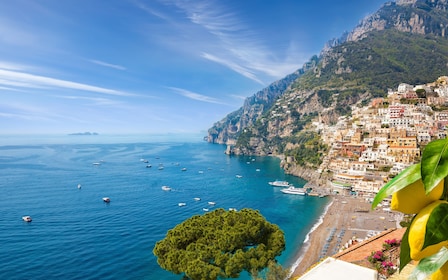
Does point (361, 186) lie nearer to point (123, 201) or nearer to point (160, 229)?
point (160, 229)

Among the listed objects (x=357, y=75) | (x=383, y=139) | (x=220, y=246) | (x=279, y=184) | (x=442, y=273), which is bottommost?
(x=279, y=184)

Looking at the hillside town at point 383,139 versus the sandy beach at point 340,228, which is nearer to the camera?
the sandy beach at point 340,228

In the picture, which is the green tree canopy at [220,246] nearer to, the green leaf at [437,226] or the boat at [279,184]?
the green leaf at [437,226]

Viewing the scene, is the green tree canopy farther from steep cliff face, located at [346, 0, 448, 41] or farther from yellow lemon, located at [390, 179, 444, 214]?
steep cliff face, located at [346, 0, 448, 41]

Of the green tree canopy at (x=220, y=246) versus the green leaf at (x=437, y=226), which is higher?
the green leaf at (x=437, y=226)

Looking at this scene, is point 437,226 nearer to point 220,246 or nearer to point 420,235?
point 420,235

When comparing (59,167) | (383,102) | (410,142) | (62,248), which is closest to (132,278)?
(62,248)

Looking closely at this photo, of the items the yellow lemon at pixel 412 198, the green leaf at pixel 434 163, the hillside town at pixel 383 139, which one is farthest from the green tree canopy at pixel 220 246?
the hillside town at pixel 383 139

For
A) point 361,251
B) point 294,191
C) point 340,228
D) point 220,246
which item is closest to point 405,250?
point 220,246
